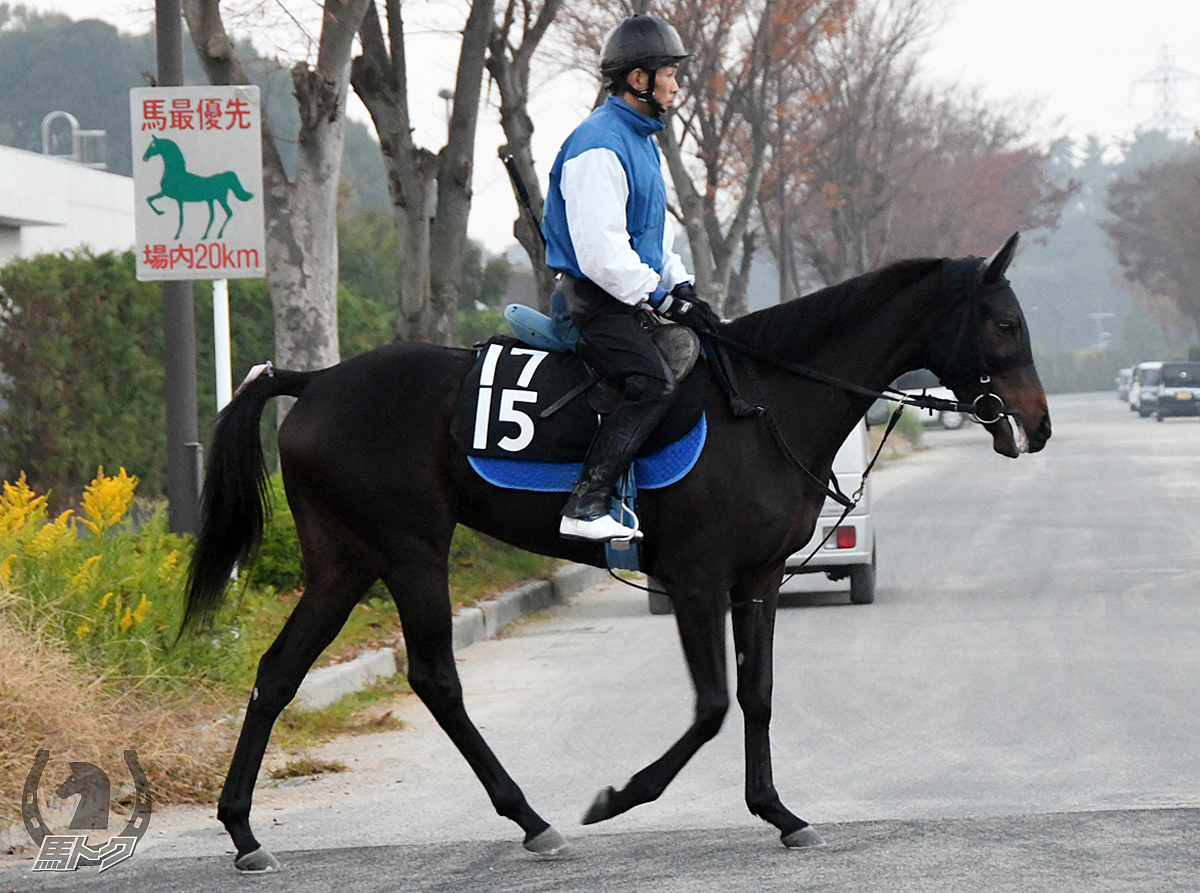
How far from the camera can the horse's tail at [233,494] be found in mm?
6418

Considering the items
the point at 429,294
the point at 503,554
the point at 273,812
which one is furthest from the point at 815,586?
the point at 273,812

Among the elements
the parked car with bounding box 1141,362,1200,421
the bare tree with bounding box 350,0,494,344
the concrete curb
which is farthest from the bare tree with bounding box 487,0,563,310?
the parked car with bounding box 1141,362,1200,421

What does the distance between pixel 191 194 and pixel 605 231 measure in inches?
155

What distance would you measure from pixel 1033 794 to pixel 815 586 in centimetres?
861

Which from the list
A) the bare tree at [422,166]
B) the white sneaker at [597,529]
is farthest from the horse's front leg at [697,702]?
the bare tree at [422,166]

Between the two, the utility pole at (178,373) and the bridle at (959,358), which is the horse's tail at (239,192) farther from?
the bridle at (959,358)

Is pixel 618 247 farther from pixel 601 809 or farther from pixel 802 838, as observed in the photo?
pixel 802 838

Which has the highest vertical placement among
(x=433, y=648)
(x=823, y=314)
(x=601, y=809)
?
(x=823, y=314)

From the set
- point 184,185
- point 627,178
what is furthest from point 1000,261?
point 184,185

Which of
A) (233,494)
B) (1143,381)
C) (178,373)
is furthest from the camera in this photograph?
(1143,381)

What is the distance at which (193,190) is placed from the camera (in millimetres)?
8992

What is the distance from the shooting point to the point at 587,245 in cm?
580

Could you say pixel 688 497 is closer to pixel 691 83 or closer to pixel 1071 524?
pixel 1071 524

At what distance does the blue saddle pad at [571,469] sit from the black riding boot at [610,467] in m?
0.13
